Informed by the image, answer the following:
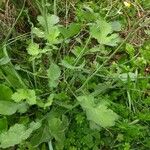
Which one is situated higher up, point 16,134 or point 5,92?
point 5,92

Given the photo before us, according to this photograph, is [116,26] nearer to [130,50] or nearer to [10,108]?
[130,50]

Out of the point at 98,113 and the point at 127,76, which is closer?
the point at 98,113

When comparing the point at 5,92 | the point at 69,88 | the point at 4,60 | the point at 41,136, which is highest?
the point at 4,60

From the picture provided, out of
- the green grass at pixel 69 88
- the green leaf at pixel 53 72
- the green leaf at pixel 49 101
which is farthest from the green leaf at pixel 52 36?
the green leaf at pixel 49 101

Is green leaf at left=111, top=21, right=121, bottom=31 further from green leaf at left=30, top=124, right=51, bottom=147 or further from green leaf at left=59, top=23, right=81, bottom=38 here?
green leaf at left=30, top=124, right=51, bottom=147

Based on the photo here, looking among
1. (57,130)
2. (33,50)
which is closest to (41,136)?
(57,130)

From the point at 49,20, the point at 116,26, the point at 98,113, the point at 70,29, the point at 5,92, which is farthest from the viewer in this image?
the point at 116,26

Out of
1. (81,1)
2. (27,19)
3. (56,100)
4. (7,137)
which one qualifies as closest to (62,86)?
(56,100)
